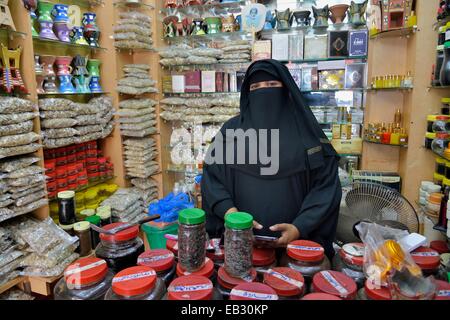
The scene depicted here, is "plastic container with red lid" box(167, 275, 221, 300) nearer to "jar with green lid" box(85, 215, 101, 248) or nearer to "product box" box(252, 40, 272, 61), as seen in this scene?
"jar with green lid" box(85, 215, 101, 248)

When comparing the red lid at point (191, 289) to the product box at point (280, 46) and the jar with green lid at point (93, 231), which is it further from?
the product box at point (280, 46)

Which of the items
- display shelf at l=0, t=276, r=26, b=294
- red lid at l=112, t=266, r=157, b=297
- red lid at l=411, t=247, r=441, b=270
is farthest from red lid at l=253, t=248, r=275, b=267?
display shelf at l=0, t=276, r=26, b=294

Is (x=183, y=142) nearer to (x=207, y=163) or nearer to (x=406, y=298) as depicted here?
(x=207, y=163)

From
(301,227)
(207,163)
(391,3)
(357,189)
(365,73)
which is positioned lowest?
(301,227)

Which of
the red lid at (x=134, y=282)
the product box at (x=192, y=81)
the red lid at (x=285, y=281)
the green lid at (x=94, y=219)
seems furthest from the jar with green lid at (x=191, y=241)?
the product box at (x=192, y=81)

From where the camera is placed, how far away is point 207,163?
5.62ft

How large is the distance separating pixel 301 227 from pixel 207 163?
0.60 metres

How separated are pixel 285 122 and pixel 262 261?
844mm

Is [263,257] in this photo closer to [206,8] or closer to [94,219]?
[94,219]

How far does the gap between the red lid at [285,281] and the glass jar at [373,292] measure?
0.16m

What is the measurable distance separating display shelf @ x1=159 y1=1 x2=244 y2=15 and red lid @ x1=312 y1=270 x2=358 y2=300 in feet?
10.2

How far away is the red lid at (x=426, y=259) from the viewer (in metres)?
0.95

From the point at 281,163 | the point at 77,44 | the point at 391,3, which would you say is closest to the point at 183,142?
the point at 77,44

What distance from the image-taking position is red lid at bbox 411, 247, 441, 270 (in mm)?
955
